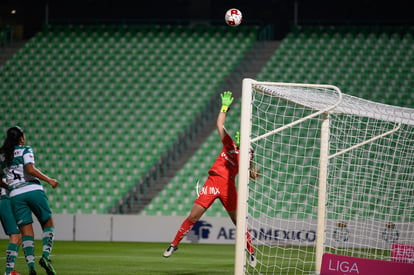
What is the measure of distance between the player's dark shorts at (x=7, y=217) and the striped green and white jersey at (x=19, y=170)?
194 millimetres

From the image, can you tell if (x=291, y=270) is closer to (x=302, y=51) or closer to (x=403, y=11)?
(x=302, y=51)

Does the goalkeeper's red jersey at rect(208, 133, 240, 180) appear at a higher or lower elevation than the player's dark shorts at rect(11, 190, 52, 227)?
higher

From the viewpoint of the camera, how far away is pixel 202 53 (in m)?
24.3

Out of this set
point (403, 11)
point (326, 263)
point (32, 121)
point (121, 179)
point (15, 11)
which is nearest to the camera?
point (326, 263)

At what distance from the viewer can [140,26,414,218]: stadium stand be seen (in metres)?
21.3

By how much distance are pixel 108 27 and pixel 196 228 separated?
10.00m

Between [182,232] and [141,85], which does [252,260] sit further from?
[141,85]

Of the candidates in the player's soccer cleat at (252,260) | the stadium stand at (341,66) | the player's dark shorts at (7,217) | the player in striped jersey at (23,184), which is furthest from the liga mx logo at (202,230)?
the player's dark shorts at (7,217)

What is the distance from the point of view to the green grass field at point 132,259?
10539 mm

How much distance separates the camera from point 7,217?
895cm

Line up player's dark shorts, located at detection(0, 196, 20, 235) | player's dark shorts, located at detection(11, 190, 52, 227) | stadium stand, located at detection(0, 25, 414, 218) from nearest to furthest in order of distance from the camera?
1. player's dark shorts, located at detection(11, 190, 52, 227)
2. player's dark shorts, located at detection(0, 196, 20, 235)
3. stadium stand, located at detection(0, 25, 414, 218)

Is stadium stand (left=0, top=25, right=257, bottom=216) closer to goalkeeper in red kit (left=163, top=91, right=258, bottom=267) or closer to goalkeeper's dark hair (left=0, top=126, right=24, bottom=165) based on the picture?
goalkeeper in red kit (left=163, top=91, right=258, bottom=267)

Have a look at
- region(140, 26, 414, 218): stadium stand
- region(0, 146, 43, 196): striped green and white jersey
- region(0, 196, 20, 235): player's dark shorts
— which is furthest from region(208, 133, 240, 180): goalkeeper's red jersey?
region(140, 26, 414, 218): stadium stand

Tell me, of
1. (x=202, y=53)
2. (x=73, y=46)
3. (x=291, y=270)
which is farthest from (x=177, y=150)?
(x=291, y=270)
